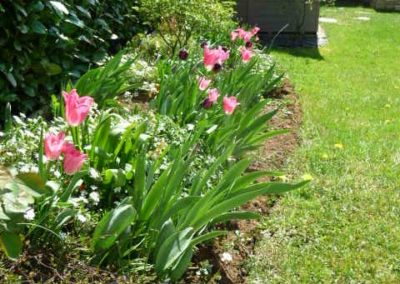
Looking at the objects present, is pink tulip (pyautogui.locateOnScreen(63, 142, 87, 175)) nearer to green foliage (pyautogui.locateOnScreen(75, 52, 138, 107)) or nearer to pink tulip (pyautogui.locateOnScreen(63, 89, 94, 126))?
pink tulip (pyautogui.locateOnScreen(63, 89, 94, 126))

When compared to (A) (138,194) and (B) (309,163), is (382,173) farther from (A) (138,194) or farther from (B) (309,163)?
(A) (138,194)

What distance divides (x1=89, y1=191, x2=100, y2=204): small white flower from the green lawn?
82 cm

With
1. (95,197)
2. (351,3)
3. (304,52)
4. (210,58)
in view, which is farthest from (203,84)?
(351,3)

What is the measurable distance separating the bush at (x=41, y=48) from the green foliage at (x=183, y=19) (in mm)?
886

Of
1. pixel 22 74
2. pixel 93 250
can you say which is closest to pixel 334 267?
pixel 93 250

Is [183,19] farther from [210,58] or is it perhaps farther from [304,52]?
[304,52]

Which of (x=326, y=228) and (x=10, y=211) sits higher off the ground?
(x=10, y=211)

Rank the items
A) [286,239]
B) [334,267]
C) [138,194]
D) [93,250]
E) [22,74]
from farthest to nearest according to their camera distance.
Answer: [22,74] → [286,239] → [334,267] → [138,194] → [93,250]

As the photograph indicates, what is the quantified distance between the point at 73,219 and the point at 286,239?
1281 mm

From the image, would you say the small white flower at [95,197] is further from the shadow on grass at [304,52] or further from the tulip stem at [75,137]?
the shadow on grass at [304,52]

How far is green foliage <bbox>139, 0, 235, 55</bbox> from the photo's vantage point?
5684 millimetres

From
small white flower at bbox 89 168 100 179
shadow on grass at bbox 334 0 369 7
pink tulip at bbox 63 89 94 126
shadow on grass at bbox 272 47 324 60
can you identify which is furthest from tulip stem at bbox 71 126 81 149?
shadow on grass at bbox 334 0 369 7

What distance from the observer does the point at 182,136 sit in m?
3.25

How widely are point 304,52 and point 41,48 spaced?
6603 mm
